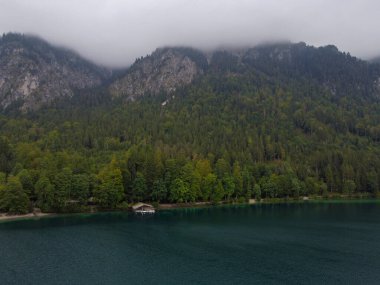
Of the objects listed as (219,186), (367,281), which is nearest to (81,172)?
(219,186)

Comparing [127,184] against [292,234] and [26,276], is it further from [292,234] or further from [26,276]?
[26,276]

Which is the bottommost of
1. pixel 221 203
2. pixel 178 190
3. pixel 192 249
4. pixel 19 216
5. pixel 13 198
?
pixel 192 249

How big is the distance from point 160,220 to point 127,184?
3238 centimetres

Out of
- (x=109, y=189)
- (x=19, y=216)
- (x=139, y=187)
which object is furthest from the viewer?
(x=139, y=187)

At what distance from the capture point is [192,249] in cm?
8212

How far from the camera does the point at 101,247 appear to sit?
8344 centimetres

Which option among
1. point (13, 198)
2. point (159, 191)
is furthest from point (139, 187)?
point (13, 198)

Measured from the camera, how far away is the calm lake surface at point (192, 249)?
2509 inches

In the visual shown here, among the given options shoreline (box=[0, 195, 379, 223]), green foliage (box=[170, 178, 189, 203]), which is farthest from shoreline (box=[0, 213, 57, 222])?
green foliage (box=[170, 178, 189, 203])

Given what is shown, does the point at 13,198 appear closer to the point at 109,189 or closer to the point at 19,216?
the point at 19,216

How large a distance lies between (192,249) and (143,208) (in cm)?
6031

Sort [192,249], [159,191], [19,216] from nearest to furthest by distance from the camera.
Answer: [192,249] < [19,216] < [159,191]

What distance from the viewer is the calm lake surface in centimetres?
6372

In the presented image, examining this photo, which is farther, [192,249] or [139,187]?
[139,187]
